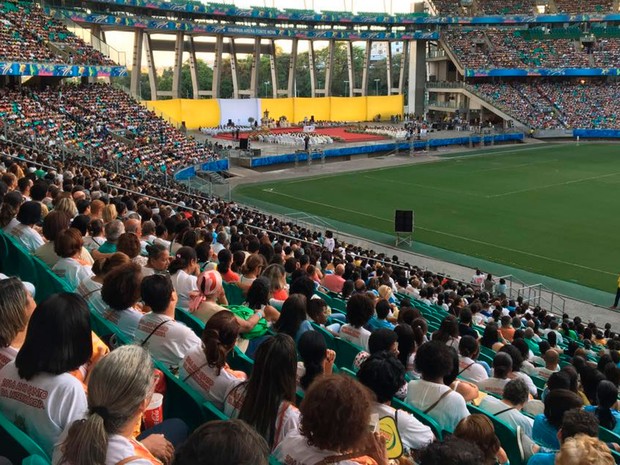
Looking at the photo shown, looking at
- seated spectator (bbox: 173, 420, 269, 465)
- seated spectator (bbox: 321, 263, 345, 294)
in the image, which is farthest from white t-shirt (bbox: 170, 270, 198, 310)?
seated spectator (bbox: 321, 263, 345, 294)

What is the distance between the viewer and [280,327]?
19.9 feet

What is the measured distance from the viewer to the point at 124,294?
569 centimetres

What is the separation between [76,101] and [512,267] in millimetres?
30166

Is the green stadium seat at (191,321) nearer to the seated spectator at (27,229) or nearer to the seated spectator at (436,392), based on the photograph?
the seated spectator at (436,392)

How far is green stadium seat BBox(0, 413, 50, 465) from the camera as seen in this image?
332cm

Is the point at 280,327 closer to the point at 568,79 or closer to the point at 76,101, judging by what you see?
the point at 76,101

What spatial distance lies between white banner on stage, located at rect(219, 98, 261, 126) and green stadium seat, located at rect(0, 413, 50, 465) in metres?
60.5

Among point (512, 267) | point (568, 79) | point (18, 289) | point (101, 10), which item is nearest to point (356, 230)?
point (512, 267)

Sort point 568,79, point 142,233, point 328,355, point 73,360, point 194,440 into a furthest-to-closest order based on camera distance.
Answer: point 568,79 < point 142,233 < point 328,355 < point 73,360 < point 194,440

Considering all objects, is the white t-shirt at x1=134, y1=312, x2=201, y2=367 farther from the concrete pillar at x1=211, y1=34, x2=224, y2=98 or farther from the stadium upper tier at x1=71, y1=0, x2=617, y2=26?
the concrete pillar at x1=211, y1=34, x2=224, y2=98

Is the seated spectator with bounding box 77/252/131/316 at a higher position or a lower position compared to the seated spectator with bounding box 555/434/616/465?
higher

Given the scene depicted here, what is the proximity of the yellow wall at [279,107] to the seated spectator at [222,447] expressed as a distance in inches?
2533

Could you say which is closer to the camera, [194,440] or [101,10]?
[194,440]

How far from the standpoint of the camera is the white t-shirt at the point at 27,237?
26.6 ft
